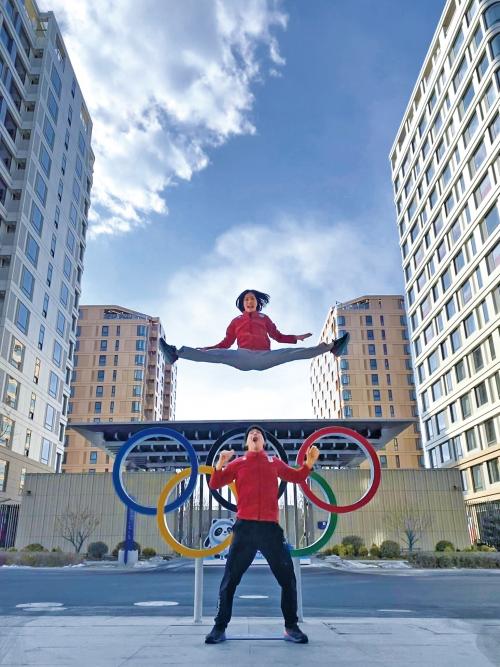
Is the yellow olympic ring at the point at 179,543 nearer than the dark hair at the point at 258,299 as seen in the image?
Yes

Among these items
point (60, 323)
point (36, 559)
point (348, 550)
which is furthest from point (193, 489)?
point (60, 323)

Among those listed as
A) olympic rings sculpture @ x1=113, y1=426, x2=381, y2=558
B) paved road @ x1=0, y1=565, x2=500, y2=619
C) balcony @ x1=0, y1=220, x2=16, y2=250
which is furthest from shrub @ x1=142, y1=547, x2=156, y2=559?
olympic rings sculpture @ x1=113, y1=426, x2=381, y2=558

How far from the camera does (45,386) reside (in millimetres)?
41188

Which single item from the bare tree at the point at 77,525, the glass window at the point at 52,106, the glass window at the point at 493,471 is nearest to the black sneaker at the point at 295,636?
the bare tree at the point at 77,525

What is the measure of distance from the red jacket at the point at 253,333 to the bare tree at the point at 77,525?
89.9 feet

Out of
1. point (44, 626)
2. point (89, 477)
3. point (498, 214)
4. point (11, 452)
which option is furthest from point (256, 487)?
point (498, 214)

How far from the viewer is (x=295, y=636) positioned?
16.9 feet

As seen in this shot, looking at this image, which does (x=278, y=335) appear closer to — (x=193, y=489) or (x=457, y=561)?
(x=193, y=489)

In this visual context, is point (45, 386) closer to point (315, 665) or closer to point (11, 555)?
point (11, 555)

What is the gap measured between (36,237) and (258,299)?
37.2m

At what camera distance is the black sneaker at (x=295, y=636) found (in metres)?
5.08

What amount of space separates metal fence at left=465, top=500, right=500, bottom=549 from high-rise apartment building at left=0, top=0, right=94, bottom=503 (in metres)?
31.7

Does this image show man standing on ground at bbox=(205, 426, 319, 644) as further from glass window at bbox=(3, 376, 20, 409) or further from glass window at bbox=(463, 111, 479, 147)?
glass window at bbox=(463, 111, 479, 147)

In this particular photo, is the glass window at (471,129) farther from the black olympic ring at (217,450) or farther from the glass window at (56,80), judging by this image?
the black olympic ring at (217,450)
